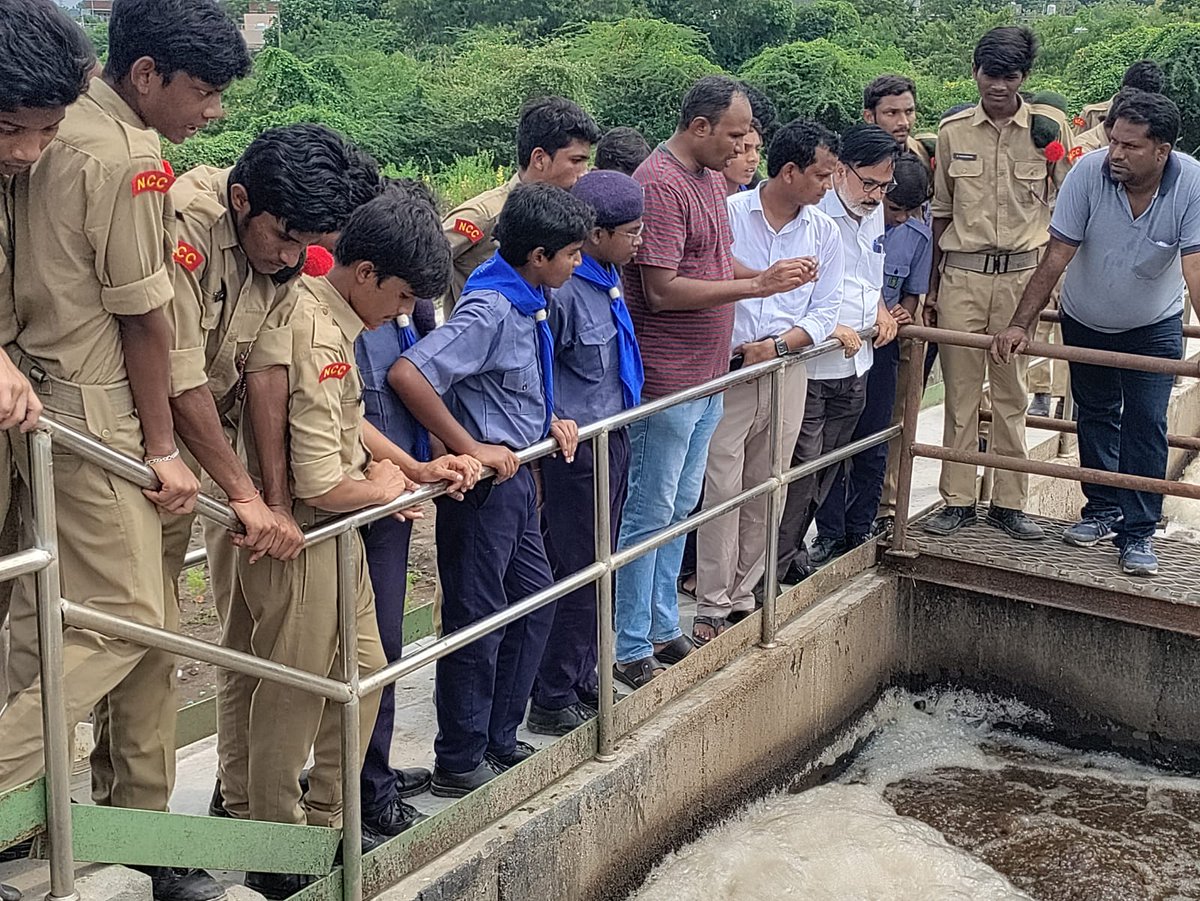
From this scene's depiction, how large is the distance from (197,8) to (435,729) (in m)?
2.09

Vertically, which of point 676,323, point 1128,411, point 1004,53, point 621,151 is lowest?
point 1128,411

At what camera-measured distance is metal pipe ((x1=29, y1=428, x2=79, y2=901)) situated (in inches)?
85.3

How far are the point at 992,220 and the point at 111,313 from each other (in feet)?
11.8

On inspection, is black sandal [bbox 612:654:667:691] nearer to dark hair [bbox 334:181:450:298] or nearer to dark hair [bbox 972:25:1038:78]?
dark hair [bbox 334:181:450:298]

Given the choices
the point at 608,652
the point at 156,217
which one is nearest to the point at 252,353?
the point at 156,217

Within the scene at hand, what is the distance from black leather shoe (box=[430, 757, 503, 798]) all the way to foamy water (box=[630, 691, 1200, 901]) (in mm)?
681

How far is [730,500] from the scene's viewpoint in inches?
165

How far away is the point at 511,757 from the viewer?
364cm

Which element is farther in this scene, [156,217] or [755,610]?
[755,610]

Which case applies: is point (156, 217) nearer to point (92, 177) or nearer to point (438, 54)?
point (92, 177)

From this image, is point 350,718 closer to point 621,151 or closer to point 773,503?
point 773,503

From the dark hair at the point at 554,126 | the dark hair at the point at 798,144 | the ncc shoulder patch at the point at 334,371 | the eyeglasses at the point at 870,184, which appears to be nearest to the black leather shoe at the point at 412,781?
the ncc shoulder patch at the point at 334,371

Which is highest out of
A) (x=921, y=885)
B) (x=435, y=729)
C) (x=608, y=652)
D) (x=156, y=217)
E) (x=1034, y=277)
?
(x=156, y=217)

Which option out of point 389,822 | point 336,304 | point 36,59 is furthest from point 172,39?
point 389,822
